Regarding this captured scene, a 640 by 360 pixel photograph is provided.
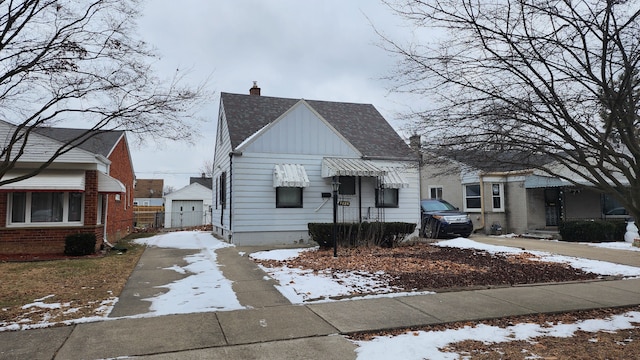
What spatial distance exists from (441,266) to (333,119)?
10.6 m

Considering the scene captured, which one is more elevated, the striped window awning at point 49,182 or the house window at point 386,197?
the striped window awning at point 49,182

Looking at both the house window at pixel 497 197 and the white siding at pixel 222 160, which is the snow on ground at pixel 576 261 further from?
the white siding at pixel 222 160

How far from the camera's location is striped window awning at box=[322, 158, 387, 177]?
14.6 metres

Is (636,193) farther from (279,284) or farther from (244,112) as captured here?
(244,112)

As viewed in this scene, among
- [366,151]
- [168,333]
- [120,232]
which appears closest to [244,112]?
[366,151]

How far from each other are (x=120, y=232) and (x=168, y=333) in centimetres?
1615

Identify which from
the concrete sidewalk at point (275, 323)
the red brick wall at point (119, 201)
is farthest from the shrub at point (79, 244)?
the concrete sidewalk at point (275, 323)

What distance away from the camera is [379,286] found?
25.9 ft

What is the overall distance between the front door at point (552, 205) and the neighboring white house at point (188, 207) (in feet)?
87.2

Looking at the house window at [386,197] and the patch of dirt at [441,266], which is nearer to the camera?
the patch of dirt at [441,266]

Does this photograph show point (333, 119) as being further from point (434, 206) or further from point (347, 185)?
point (434, 206)

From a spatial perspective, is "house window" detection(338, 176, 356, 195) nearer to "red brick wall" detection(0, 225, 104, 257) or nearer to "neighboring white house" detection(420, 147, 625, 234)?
"neighboring white house" detection(420, 147, 625, 234)

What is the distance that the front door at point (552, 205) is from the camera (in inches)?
812

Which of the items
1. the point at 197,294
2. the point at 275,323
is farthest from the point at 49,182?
the point at 275,323
